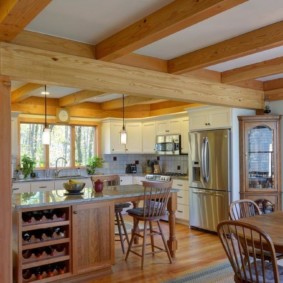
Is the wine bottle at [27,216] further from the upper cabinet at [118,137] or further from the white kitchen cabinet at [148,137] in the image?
the white kitchen cabinet at [148,137]

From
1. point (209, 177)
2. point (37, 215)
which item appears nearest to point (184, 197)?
point (209, 177)

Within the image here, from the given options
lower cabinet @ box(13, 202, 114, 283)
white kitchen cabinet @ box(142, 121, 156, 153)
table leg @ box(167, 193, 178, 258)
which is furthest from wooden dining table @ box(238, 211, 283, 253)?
white kitchen cabinet @ box(142, 121, 156, 153)

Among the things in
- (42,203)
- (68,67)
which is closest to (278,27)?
(68,67)

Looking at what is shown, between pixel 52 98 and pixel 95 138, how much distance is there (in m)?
1.43

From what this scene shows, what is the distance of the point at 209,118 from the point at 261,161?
109cm

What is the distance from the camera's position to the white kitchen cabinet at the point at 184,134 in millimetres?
6166

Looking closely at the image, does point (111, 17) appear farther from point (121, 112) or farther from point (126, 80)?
point (121, 112)

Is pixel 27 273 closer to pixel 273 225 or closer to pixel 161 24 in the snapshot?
pixel 273 225

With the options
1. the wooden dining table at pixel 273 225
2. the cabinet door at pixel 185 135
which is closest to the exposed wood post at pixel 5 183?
the wooden dining table at pixel 273 225

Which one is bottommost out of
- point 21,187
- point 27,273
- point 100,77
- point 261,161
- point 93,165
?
point 27,273

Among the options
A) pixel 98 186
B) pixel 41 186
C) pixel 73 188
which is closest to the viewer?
pixel 73 188

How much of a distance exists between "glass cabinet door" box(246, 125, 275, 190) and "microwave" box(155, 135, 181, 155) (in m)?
1.58

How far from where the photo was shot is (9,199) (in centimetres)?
275

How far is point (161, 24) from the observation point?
97.3 inches
